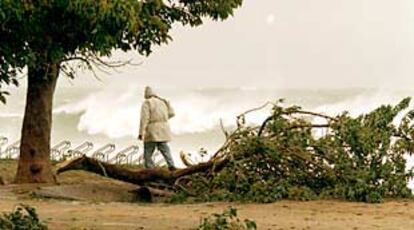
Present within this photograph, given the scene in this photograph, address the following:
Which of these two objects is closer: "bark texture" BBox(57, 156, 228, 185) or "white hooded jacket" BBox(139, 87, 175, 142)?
"bark texture" BBox(57, 156, 228, 185)

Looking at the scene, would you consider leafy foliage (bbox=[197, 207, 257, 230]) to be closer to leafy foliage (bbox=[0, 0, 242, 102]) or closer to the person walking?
leafy foliage (bbox=[0, 0, 242, 102])

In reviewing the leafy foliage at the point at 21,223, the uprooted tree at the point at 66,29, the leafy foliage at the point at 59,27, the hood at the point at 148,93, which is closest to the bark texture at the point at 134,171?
the hood at the point at 148,93

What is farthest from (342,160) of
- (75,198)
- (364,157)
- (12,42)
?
(12,42)

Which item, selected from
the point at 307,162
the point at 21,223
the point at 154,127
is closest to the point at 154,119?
the point at 154,127

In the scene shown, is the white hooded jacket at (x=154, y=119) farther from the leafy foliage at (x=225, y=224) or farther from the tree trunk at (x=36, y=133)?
the leafy foliage at (x=225, y=224)

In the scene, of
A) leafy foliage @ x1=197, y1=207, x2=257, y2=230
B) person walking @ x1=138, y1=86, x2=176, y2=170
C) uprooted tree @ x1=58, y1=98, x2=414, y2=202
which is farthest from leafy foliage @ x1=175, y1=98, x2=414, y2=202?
leafy foliage @ x1=197, y1=207, x2=257, y2=230

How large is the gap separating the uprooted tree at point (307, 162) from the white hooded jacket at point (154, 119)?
2.95 m

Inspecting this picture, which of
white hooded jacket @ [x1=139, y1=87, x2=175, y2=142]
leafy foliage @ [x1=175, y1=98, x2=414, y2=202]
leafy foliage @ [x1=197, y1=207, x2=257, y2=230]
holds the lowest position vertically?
leafy foliage @ [x1=197, y1=207, x2=257, y2=230]

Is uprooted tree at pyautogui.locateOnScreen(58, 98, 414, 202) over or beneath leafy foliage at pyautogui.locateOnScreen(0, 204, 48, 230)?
over

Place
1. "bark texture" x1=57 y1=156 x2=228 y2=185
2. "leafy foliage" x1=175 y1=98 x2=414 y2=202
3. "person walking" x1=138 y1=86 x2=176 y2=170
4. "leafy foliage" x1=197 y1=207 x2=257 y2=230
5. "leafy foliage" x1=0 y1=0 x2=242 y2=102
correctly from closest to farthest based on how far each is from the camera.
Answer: "leafy foliage" x1=0 y1=0 x2=242 y2=102
"leafy foliage" x1=197 y1=207 x2=257 y2=230
"leafy foliage" x1=175 y1=98 x2=414 y2=202
"bark texture" x1=57 y1=156 x2=228 y2=185
"person walking" x1=138 y1=86 x2=176 y2=170

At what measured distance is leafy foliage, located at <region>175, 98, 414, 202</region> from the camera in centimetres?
1800

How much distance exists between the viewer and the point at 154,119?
2259cm

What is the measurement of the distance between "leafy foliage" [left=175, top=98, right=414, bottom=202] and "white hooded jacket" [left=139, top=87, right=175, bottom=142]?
3.25 metres

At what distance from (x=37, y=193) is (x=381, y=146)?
19.0ft
